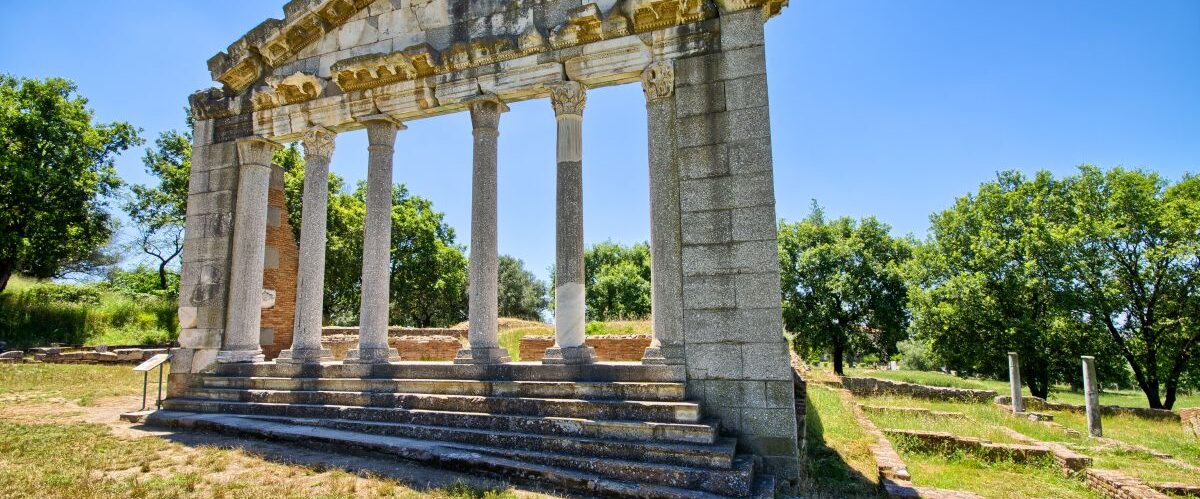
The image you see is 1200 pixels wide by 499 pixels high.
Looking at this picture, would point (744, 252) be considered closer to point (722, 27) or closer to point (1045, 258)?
point (722, 27)

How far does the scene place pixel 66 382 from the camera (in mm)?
15336

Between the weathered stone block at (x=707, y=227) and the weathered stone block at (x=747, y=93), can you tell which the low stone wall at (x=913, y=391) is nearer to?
the weathered stone block at (x=707, y=227)


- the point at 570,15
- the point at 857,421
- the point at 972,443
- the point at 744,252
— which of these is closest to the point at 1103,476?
the point at 972,443

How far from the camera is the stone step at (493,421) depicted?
24.8 feet

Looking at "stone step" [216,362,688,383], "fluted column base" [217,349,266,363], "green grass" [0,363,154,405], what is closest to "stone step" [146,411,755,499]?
"stone step" [216,362,688,383]

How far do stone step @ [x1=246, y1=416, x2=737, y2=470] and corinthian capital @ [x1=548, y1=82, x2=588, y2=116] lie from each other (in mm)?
5204

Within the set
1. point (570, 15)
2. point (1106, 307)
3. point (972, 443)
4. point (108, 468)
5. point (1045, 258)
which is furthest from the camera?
point (1045, 258)

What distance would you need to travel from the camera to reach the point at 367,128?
11.5 meters

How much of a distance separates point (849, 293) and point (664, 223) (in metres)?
32.0

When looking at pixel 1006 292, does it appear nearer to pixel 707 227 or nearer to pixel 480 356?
pixel 707 227

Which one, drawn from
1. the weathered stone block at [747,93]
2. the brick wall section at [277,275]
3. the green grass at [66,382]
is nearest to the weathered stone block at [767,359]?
the weathered stone block at [747,93]

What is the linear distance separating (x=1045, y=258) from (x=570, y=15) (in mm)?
25657

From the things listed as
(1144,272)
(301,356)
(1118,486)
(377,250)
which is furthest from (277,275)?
(1144,272)

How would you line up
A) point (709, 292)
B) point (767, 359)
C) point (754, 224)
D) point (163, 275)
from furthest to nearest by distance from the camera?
1. point (163, 275)
2. point (709, 292)
3. point (754, 224)
4. point (767, 359)
